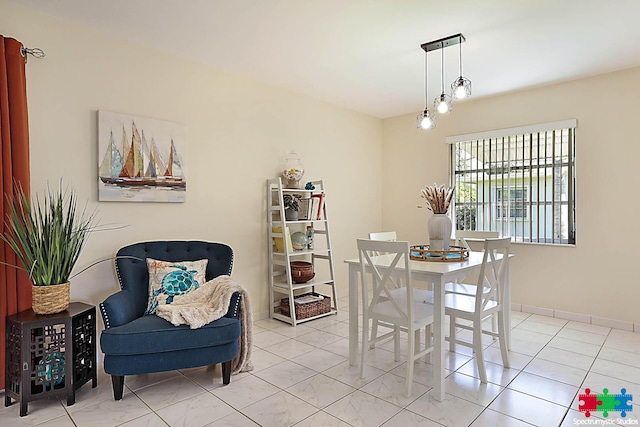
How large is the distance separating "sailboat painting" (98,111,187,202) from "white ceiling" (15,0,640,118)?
26.3 inches

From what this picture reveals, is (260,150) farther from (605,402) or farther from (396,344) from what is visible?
(605,402)

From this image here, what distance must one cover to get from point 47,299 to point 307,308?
232cm

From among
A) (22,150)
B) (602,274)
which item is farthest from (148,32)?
(602,274)

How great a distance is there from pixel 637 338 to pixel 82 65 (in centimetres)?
522

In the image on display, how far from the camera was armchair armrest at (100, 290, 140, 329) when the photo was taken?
90.7 inches

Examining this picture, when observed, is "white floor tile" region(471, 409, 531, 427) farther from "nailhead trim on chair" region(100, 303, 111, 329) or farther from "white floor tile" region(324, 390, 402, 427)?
"nailhead trim on chair" region(100, 303, 111, 329)

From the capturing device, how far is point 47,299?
2270mm

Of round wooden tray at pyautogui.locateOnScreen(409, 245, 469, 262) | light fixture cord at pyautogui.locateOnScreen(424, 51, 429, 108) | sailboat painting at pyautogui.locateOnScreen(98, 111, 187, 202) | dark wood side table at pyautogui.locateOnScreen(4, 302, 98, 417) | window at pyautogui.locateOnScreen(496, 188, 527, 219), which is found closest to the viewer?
dark wood side table at pyautogui.locateOnScreen(4, 302, 98, 417)

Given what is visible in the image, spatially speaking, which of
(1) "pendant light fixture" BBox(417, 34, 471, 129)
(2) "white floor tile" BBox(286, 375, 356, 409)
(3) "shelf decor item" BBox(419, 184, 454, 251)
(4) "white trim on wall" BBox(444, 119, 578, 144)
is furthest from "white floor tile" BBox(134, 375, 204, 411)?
(4) "white trim on wall" BBox(444, 119, 578, 144)

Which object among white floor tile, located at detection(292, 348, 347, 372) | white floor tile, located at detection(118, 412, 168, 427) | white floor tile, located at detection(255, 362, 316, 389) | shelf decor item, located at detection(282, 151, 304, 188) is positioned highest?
shelf decor item, located at detection(282, 151, 304, 188)

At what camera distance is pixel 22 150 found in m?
2.41

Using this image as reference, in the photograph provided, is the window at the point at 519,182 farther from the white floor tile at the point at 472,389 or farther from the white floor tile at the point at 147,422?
the white floor tile at the point at 147,422

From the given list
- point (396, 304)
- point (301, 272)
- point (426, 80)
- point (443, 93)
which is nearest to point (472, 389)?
point (396, 304)

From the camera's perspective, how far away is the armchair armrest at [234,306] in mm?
2547
